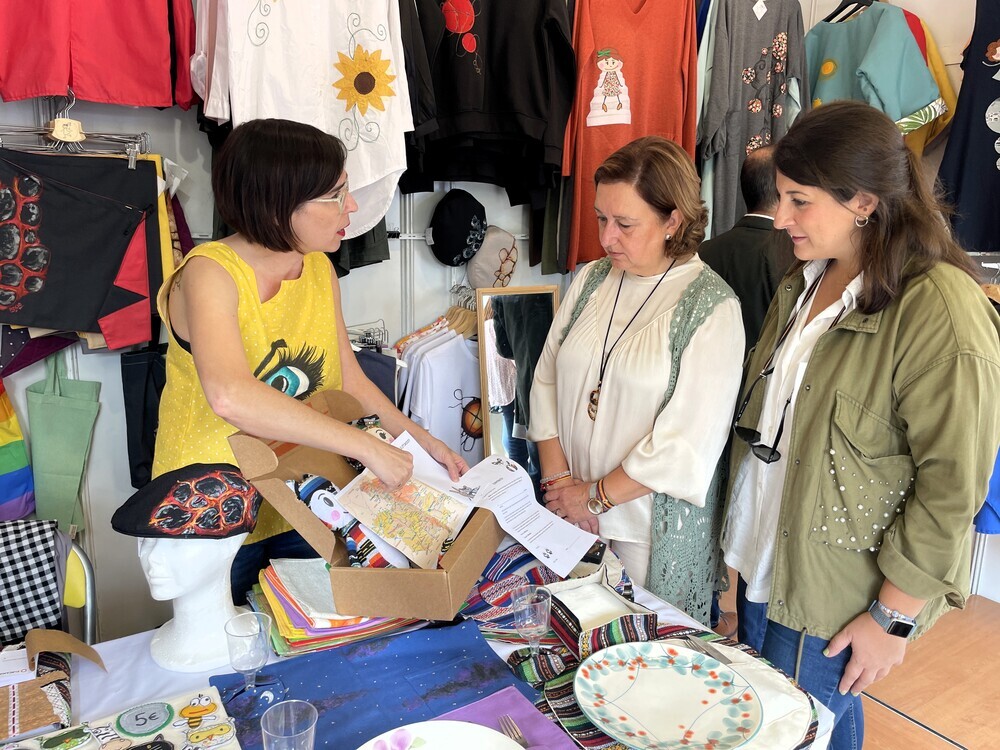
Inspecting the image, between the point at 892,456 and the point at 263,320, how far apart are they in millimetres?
1204

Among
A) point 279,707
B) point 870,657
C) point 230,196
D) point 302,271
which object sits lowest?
point 870,657

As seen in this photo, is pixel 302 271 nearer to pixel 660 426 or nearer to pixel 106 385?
pixel 660 426

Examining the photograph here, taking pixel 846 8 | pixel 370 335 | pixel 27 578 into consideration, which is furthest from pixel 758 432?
pixel 846 8

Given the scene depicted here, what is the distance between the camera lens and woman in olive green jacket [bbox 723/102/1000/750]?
1206mm

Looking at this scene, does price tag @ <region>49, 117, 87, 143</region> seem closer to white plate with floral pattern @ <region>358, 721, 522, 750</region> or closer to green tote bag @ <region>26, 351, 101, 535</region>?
green tote bag @ <region>26, 351, 101, 535</region>

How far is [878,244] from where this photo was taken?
4.28ft

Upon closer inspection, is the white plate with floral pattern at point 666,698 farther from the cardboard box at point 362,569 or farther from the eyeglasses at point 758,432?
the eyeglasses at point 758,432

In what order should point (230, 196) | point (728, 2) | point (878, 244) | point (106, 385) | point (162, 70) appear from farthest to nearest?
point (728, 2) → point (106, 385) → point (162, 70) → point (230, 196) → point (878, 244)

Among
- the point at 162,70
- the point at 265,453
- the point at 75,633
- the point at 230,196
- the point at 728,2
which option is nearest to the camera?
the point at 265,453

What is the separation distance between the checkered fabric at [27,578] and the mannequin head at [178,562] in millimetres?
602

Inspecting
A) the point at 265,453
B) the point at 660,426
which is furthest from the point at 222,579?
the point at 660,426

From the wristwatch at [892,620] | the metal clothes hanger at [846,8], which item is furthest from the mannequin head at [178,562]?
the metal clothes hanger at [846,8]

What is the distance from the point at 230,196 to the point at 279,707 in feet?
3.09

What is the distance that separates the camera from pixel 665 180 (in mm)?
1675
